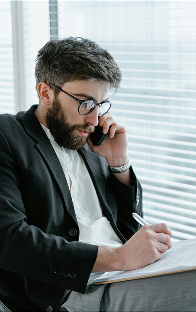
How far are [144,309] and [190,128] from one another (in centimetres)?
108

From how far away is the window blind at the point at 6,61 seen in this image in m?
2.46

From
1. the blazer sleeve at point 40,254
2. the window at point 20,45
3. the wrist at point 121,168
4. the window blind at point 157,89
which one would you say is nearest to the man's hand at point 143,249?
the blazer sleeve at point 40,254

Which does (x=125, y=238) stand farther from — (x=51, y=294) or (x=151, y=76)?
(x=151, y=76)

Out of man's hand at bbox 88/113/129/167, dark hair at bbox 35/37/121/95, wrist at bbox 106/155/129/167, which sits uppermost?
dark hair at bbox 35/37/121/95

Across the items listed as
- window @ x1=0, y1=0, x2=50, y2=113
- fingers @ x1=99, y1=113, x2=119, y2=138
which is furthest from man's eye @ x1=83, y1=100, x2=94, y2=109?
window @ x1=0, y1=0, x2=50, y2=113

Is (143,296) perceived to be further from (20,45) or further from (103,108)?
(20,45)

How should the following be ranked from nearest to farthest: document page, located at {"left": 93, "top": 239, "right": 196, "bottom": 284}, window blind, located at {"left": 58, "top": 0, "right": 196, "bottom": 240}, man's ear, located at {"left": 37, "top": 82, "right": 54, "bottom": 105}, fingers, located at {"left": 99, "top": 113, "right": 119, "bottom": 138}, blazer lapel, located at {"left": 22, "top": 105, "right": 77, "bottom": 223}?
document page, located at {"left": 93, "top": 239, "right": 196, "bottom": 284} → blazer lapel, located at {"left": 22, "top": 105, "right": 77, "bottom": 223} → man's ear, located at {"left": 37, "top": 82, "right": 54, "bottom": 105} → fingers, located at {"left": 99, "top": 113, "right": 119, "bottom": 138} → window blind, located at {"left": 58, "top": 0, "right": 196, "bottom": 240}

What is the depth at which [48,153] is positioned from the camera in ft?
4.80

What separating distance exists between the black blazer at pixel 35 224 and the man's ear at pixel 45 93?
80mm

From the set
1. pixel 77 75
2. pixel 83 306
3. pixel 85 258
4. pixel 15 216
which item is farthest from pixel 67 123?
pixel 83 306

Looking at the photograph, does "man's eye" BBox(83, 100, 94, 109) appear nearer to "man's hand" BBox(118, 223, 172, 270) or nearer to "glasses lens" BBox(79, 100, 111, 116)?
"glasses lens" BBox(79, 100, 111, 116)

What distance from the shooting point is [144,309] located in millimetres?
1194

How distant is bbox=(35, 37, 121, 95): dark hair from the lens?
1.45m

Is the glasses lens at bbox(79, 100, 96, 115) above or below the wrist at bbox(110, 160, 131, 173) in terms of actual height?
above
